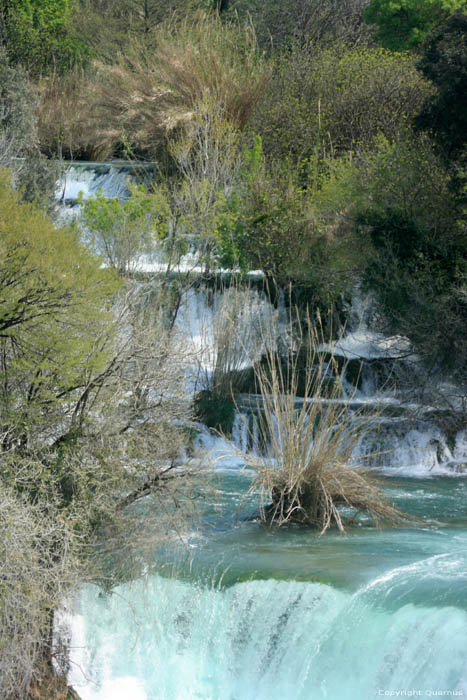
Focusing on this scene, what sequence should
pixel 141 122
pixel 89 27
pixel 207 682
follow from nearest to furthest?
pixel 207 682
pixel 141 122
pixel 89 27

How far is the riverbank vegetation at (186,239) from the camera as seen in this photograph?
275 inches

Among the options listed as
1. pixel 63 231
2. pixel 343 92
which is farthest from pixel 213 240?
pixel 63 231

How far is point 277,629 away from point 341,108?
1501 centimetres

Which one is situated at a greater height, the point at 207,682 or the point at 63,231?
the point at 63,231

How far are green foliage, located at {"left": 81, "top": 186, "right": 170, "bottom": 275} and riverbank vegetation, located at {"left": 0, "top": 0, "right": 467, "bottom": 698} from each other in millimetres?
52

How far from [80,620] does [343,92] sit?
1542cm

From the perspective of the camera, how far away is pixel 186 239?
1656 centimetres

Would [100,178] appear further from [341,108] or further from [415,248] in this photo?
[415,248]

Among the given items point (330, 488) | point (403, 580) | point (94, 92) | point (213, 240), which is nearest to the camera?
point (403, 580)

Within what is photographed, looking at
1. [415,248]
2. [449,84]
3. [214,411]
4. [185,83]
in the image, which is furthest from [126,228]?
[185,83]

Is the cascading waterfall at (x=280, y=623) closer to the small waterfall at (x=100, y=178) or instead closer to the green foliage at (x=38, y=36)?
the small waterfall at (x=100, y=178)

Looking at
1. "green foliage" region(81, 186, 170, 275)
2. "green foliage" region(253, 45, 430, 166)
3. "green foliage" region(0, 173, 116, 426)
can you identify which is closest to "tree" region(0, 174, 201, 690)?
"green foliage" region(0, 173, 116, 426)

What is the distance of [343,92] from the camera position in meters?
20.3

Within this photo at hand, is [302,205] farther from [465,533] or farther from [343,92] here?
[465,533]
